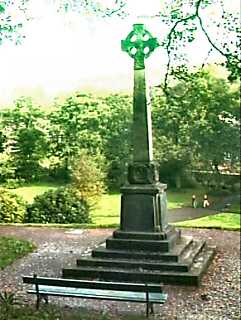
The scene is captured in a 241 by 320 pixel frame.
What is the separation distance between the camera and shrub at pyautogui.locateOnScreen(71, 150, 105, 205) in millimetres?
11047

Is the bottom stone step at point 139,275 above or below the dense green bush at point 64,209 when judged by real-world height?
below

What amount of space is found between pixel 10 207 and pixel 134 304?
7.79ft

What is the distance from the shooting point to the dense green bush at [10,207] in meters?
4.19

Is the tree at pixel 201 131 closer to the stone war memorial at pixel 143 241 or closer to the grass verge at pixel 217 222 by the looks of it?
the grass verge at pixel 217 222

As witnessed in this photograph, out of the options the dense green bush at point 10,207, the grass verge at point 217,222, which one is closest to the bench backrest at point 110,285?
the dense green bush at point 10,207

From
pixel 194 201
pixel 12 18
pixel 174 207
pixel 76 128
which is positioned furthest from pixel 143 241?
pixel 194 201

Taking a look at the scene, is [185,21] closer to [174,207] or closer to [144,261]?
[144,261]

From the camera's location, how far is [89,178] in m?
12.2

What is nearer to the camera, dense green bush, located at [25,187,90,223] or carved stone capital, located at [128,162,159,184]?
dense green bush, located at [25,187,90,223]

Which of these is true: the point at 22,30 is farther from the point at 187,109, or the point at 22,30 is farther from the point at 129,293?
the point at 187,109

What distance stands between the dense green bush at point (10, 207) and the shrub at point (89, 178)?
5161 mm

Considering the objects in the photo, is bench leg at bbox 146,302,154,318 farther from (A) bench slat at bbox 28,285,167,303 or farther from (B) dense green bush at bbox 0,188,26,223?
(B) dense green bush at bbox 0,188,26,223

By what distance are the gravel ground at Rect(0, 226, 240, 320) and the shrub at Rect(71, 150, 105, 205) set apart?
3.64 feet

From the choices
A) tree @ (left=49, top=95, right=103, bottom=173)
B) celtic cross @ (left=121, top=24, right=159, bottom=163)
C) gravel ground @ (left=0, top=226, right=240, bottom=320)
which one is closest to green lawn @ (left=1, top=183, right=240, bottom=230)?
gravel ground @ (left=0, top=226, right=240, bottom=320)
